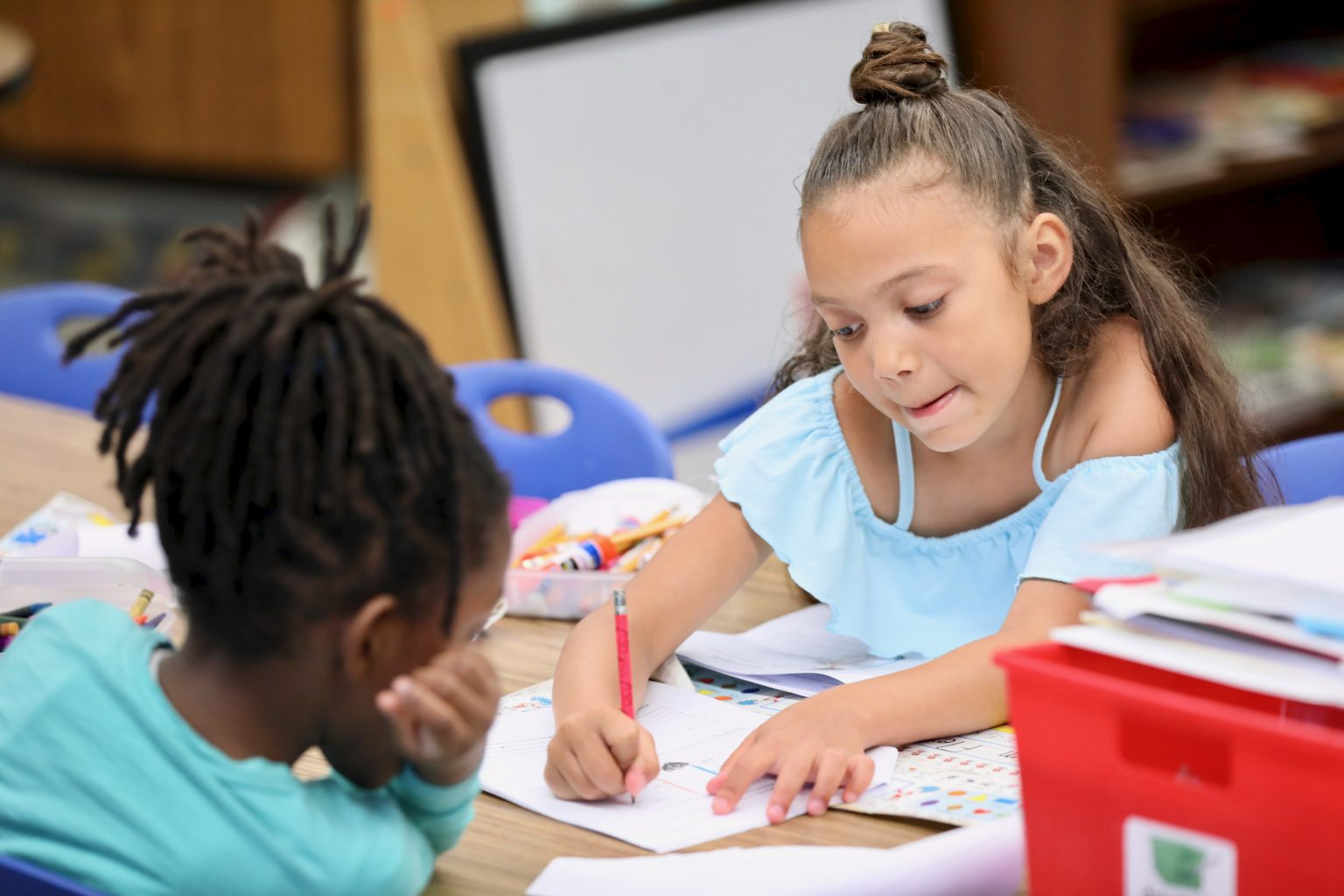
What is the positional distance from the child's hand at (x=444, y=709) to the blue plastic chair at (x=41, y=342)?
1.55 m

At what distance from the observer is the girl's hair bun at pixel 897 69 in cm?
118

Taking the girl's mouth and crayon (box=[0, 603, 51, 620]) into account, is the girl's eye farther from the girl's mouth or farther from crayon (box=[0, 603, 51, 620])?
crayon (box=[0, 603, 51, 620])

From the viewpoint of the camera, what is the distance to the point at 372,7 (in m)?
2.81

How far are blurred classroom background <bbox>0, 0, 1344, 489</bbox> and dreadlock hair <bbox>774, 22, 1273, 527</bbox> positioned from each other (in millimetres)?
933

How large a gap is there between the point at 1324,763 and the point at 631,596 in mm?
648

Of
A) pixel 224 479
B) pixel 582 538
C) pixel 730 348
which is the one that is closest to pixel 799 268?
pixel 730 348

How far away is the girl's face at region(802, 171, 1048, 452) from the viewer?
1119mm

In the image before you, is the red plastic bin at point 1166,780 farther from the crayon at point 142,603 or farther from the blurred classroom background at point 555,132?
the blurred classroom background at point 555,132

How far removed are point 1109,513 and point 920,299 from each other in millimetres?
220

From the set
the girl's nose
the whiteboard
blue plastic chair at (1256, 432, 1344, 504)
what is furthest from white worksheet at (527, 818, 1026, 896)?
the whiteboard

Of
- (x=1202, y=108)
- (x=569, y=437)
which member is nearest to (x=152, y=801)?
(x=569, y=437)

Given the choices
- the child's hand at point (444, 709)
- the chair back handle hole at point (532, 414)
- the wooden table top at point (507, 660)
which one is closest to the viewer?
the child's hand at point (444, 709)

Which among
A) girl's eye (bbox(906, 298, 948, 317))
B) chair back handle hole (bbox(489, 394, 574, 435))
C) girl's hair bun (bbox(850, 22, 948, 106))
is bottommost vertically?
chair back handle hole (bbox(489, 394, 574, 435))

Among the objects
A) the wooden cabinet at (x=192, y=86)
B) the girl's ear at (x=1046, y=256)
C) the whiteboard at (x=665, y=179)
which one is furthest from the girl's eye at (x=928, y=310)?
the wooden cabinet at (x=192, y=86)
